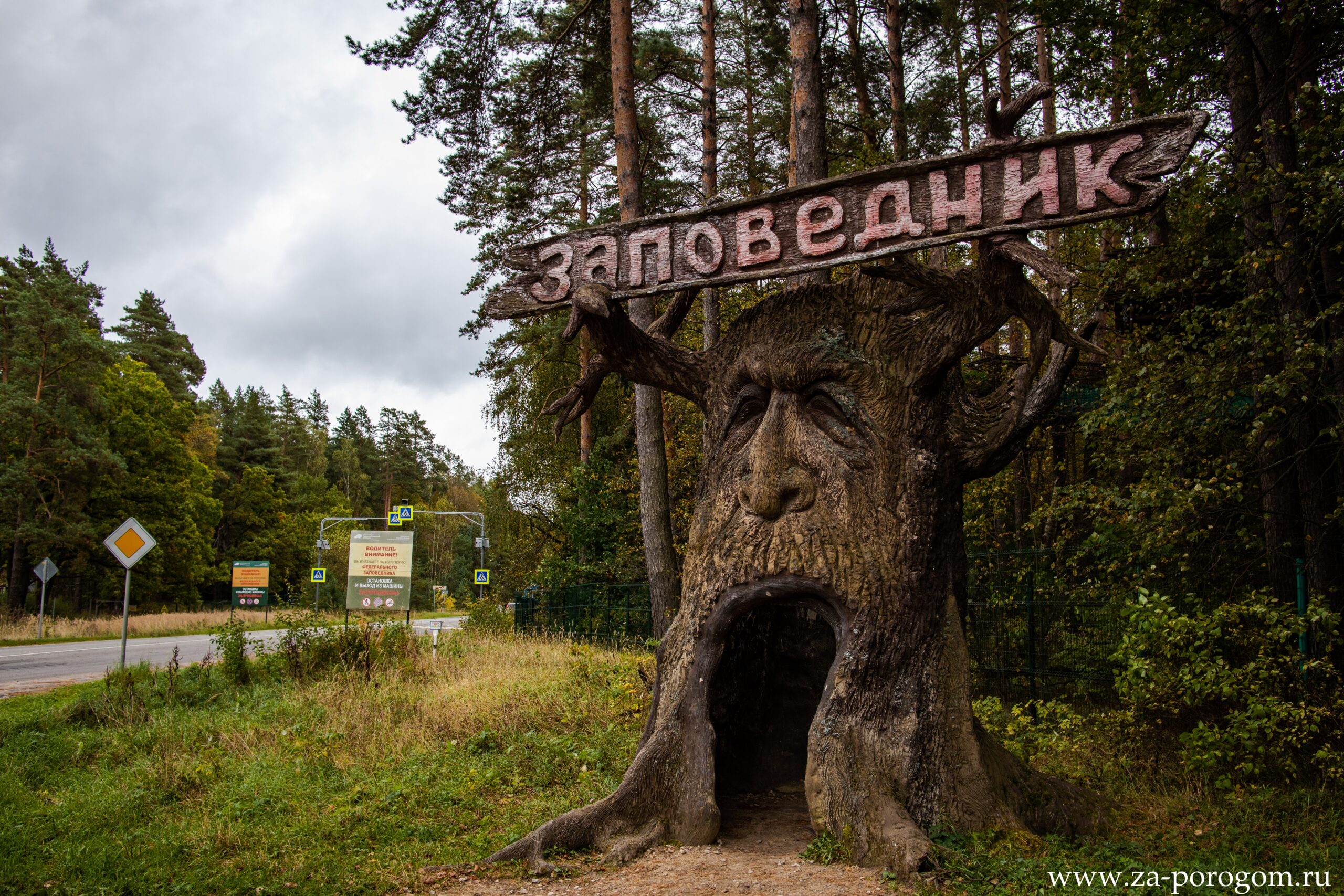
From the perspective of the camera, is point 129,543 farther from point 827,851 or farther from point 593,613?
point 827,851

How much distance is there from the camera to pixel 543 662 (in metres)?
12.0

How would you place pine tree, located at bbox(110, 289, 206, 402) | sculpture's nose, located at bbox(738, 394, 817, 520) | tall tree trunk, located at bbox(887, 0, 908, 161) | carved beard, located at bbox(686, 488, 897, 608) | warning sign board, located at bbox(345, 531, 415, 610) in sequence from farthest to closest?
pine tree, located at bbox(110, 289, 206, 402) → warning sign board, located at bbox(345, 531, 415, 610) → tall tree trunk, located at bbox(887, 0, 908, 161) → sculpture's nose, located at bbox(738, 394, 817, 520) → carved beard, located at bbox(686, 488, 897, 608)

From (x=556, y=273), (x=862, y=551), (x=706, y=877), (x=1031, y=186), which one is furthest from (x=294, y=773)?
(x=1031, y=186)

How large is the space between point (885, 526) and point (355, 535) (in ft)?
41.4

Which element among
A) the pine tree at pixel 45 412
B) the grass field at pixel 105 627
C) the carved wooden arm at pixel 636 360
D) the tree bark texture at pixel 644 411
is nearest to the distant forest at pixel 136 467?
the pine tree at pixel 45 412

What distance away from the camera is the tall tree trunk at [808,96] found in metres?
7.98

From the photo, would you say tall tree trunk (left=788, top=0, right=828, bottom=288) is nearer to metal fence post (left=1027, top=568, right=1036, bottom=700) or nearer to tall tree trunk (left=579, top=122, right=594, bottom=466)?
metal fence post (left=1027, top=568, right=1036, bottom=700)

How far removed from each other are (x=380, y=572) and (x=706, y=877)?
1223cm

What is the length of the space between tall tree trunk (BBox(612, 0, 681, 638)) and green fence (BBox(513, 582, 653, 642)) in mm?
3944

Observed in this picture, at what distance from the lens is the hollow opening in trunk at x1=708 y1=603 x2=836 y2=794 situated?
6.29 meters

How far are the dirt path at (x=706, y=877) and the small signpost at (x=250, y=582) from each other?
25.8 meters

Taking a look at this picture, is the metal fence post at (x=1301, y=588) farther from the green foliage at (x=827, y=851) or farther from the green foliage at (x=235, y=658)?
the green foliage at (x=235, y=658)

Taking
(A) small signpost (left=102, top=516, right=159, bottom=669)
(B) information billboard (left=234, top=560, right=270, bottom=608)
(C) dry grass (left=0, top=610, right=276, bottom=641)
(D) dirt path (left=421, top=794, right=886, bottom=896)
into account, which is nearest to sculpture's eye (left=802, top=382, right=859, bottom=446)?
(D) dirt path (left=421, top=794, right=886, bottom=896)

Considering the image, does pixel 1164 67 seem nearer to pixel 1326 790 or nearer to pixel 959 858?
pixel 1326 790
